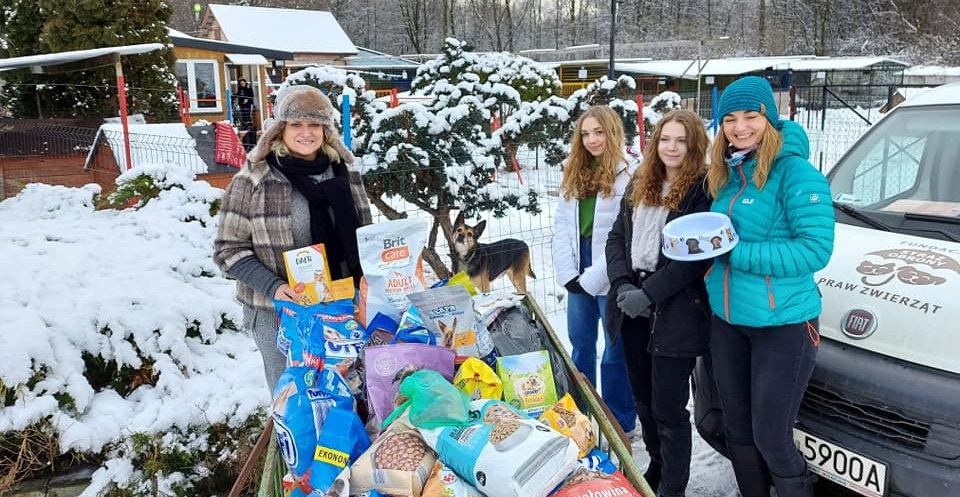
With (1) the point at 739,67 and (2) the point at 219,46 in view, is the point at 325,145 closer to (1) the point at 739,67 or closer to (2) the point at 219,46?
(2) the point at 219,46

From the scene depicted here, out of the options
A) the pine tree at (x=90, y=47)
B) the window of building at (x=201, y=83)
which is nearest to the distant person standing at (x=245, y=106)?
the window of building at (x=201, y=83)

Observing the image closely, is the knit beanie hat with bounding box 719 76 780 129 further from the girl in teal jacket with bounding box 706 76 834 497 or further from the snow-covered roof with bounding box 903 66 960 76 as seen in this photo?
the snow-covered roof with bounding box 903 66 960 76

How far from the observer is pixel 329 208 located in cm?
273

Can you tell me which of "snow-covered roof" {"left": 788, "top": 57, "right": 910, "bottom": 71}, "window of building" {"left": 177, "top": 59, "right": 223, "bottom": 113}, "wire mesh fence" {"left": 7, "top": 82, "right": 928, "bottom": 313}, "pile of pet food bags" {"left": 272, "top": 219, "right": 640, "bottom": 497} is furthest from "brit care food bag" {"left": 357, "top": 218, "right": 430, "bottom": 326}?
"snow-covered roof" {"left": 788, "top": 57, "right": 910, "bottom": 71}

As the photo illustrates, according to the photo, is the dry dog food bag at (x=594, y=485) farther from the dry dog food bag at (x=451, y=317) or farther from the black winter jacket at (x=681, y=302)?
the black winter jacket at (x=681, y=302)

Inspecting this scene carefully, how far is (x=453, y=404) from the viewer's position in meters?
1.97

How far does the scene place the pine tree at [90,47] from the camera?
12.8 meters

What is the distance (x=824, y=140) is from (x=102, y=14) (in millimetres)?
14141

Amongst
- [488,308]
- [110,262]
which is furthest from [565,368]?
[110,262]

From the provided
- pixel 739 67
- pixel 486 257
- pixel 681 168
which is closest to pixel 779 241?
pixel 681 168

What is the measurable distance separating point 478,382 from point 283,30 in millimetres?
30574

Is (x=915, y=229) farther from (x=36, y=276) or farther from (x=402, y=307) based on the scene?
(x=36, y=276)

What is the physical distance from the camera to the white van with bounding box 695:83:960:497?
2.26 metres

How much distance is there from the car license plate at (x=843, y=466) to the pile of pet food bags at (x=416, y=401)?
98cm
